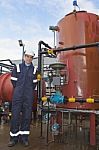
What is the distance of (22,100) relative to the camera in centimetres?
477

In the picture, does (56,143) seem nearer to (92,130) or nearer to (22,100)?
(92,130)

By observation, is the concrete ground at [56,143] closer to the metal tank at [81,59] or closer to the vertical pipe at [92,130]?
the vertical pipe at [92,130]

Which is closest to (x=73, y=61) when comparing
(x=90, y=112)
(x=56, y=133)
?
(x=90, y=112)

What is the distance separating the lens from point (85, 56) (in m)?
4.92

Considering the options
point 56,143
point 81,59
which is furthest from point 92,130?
point 81,59

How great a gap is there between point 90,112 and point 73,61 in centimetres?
98

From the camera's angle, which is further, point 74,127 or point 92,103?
point 74,127

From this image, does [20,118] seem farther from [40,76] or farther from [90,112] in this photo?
[90,112]

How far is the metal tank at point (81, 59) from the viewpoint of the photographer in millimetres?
4863

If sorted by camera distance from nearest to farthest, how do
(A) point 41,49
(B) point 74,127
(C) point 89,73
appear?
1. (C) point 89,73
2. (A) point 41,49
3. (B) point 74,127

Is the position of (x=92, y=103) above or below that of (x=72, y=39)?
below

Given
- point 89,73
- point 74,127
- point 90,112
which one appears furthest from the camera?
point 74,127

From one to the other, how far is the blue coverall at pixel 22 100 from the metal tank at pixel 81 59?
0.66 metres

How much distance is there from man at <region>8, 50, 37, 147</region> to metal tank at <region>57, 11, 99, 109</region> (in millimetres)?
657
